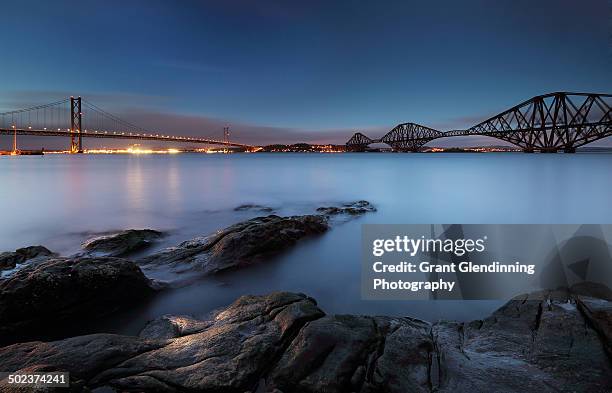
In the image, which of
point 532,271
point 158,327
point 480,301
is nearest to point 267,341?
point 158,327

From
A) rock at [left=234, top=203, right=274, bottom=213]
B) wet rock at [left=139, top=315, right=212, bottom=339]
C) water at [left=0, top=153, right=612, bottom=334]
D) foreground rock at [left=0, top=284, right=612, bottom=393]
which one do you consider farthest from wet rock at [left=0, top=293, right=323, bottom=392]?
rock at [left=234, top=203, right=274, bottom=213]

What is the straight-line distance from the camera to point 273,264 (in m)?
6.53

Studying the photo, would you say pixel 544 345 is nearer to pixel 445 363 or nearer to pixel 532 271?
pixel 445 363

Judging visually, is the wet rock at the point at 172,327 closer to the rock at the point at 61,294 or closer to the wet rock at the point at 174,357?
the wet rock at the point at 174,357

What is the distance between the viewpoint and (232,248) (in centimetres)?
654

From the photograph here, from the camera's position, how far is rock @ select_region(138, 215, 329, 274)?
6258 millimetres

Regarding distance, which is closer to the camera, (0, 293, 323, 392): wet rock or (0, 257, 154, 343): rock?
(0, 293, 323, 392): wet rock

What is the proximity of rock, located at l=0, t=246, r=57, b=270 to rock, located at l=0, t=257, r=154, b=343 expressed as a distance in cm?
180

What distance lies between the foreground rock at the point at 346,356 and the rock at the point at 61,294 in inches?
41.1

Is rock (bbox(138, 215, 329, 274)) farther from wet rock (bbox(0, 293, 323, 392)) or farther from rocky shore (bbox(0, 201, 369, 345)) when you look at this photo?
wet rock (bbox(0, 293, 323, 392))

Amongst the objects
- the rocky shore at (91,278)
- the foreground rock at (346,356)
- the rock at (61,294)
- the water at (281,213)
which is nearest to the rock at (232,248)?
the rocky shore at (91,278)

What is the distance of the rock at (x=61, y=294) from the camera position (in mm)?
3918
